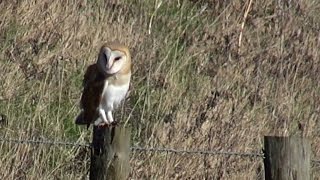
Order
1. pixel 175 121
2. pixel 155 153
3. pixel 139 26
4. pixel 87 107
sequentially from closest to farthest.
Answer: pixel 87 107
pixel 155 153
pixel 175 121
pixel 139 26

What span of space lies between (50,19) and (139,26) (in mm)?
1112

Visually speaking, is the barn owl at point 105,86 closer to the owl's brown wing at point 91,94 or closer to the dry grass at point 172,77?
the owl's brown wing at point 91,94

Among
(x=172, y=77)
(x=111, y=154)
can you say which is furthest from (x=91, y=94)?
(x=172, y=77)

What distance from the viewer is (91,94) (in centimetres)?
521

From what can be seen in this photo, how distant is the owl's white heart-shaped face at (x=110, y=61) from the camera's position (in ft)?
16.4

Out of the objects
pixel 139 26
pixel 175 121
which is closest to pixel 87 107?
pixel 175 121

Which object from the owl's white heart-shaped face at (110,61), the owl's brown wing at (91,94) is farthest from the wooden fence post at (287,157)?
the owl's brown wing at (91,94)

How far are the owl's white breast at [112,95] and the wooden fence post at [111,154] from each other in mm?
1309

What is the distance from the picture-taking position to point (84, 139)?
6.57m

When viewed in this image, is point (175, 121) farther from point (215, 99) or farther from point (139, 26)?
point (139, 26)

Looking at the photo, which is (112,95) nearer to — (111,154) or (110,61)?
(110,61)

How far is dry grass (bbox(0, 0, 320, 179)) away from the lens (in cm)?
632

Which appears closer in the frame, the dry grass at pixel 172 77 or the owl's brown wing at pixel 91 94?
the owl's brown wing at pixel 91 94

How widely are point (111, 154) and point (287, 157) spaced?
771mm
